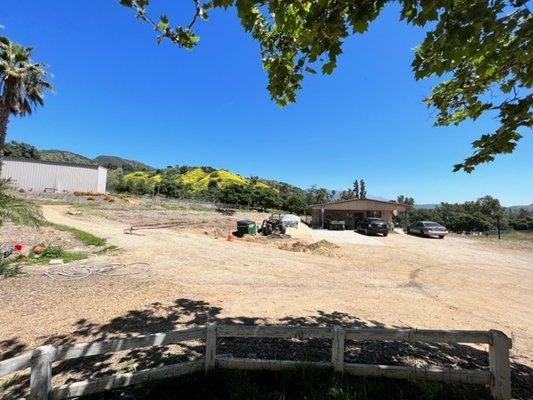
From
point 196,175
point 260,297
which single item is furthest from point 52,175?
point 196,175

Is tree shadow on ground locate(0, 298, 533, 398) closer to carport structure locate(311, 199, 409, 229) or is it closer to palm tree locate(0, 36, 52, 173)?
palm tree locate(0, 36, 52, 173)

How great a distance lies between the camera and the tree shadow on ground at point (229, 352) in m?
4.04

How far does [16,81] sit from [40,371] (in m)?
22.0

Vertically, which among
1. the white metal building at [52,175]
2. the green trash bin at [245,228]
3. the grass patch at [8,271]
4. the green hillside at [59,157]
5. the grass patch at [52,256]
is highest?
the green hillside at [59,157]

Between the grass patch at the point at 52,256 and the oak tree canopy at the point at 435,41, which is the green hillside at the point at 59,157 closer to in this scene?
the grass patch at the point at 52,256

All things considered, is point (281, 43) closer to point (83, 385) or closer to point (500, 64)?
point (500, 64)

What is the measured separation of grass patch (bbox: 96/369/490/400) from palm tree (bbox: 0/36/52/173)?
19.6 meters

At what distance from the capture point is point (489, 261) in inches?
601

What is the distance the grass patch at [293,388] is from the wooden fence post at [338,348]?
0.10 meters

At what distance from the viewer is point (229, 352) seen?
4.50 metres

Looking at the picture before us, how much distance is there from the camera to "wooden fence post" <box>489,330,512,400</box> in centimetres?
344

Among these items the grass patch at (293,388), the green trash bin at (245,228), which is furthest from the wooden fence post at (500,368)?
the green trash bin at (245,228)

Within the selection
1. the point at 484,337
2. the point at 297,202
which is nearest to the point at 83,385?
the point at 484,337

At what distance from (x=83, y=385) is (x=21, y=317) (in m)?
4.02
